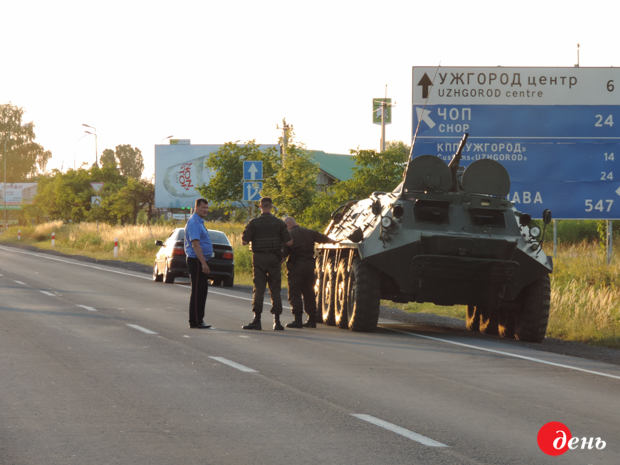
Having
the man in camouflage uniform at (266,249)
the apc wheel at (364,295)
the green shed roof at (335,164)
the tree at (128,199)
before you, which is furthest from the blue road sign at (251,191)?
the green shed roof at (335,164)

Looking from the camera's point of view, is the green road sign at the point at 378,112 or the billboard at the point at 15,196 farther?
the billboard at the point at 15,196

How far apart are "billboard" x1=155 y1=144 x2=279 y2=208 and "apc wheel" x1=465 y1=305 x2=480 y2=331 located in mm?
52352

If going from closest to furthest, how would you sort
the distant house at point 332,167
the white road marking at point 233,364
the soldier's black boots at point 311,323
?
the white road marking at point 233,364 → the soldier's black boots at point 311,323 → the distant house at point 332,167

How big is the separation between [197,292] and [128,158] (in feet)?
456

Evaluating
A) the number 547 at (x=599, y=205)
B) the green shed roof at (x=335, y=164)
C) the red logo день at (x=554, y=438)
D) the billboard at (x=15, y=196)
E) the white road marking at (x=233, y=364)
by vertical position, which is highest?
the green shed roof at (x=335, y=164)

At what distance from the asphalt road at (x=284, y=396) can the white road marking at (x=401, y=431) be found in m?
0.01

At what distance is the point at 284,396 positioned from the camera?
797 centimetres

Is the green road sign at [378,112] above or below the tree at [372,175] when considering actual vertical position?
above

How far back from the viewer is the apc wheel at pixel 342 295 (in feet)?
46.0

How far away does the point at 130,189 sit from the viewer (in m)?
59.5

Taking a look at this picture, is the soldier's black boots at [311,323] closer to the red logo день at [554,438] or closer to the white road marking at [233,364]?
the white road marking at [233,364]

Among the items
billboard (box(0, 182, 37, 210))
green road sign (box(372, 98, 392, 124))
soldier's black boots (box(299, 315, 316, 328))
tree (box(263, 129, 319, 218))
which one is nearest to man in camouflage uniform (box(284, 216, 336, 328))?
soldier's black boots (box(299, 315, 316, 328))

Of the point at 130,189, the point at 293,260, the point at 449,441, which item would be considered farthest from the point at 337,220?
the point at 130,189

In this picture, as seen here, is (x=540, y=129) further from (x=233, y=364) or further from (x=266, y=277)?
(x=233, y=364)
